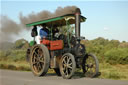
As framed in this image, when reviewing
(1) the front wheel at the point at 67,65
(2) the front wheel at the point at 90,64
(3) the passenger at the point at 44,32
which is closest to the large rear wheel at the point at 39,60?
(3) the passenger at the point at 44,32

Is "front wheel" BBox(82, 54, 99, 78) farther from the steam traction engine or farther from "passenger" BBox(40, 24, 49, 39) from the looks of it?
"passenger" BBox(40, 24, 49, 39)

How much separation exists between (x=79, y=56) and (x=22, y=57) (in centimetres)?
1605

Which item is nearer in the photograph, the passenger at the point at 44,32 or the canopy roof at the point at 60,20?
the canopy roof at the point at 60,20

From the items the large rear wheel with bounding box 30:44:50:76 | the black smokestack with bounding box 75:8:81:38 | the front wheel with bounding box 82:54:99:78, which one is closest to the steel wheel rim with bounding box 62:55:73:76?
the large rear wheel with bounding box 30:44:50:76

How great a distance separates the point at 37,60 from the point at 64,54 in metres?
1.86

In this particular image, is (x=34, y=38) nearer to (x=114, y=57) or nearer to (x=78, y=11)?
(x=78, y=11)

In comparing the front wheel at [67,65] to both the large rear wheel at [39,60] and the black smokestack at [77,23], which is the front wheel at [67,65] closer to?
the large rear wheel at [39,60]

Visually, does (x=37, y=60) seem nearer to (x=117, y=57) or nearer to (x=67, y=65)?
(x=67, y=65)

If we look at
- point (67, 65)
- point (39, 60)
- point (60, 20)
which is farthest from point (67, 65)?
point (60, 20)

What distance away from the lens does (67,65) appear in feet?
29.9

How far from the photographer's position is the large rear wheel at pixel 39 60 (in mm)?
9742

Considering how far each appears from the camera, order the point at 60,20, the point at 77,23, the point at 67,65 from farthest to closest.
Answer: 1. the point at 60,20
2. the point at 77,23
3. the point at 67,65

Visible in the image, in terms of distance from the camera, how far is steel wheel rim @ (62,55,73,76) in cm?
906

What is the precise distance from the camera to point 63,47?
9.95 metres
